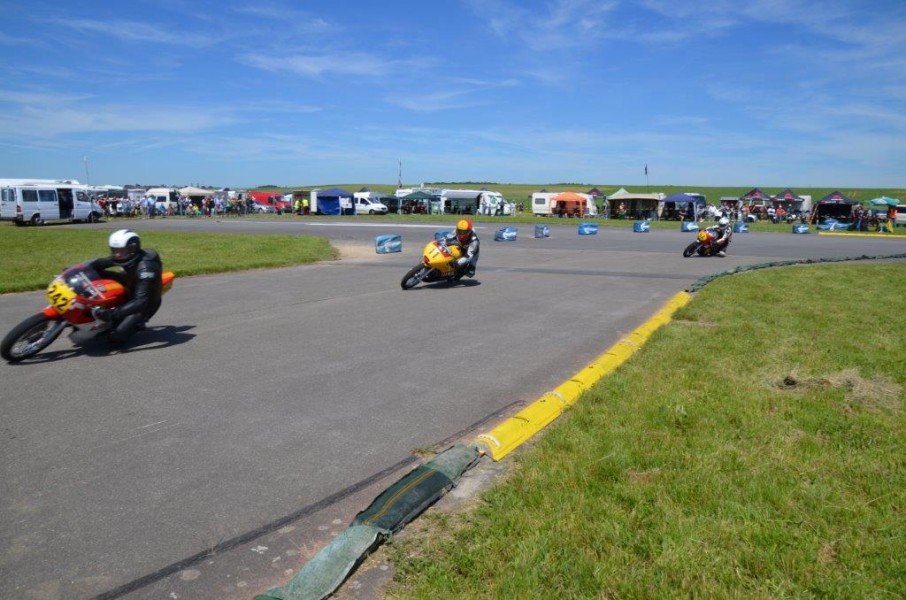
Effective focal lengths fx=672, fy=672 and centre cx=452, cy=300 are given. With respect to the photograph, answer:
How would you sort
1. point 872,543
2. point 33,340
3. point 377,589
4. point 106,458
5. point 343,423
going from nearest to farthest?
point 377,589 < point 872,543 < point 106,458 < point 343,423 < point 33,340

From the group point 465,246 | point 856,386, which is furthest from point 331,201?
point 856,386

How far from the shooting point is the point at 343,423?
17.2 feet

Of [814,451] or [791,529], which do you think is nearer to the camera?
[791,529]

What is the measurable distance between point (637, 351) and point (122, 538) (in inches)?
225

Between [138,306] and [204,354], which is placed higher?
[138,306]

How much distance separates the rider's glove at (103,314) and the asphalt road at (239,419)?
0.40m

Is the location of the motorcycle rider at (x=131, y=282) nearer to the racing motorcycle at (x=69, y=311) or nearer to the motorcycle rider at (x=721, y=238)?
the racing motorcycle at (x=69, y=311)

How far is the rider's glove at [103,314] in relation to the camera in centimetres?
746

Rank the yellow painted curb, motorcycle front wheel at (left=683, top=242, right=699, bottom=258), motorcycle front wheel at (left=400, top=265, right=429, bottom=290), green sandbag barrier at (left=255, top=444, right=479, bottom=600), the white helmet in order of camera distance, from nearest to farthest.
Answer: green sandbag barrier at (left=255, top=444, right=479, bottom=600) → the yellow painted curb → the white helmet → motorcycle front wheel at (left=400, top=265, right=429, bottom=290) → motorcycle front wheel at (left=683, top=242, right=699, bottom=258)

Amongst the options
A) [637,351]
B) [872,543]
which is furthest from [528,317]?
[872,543]

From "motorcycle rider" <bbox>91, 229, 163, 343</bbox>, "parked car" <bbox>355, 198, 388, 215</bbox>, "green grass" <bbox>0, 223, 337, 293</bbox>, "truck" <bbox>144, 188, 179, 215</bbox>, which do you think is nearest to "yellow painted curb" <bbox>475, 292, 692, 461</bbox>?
"motorcycle rider" <bbox>91, 229, 163, 343</bbox>

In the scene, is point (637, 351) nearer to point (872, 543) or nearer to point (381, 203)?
point (872, 543)

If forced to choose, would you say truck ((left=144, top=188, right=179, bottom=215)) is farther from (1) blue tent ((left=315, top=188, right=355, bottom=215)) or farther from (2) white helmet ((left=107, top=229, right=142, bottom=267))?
(2) white helmet ((left=107, top=229, right=142, bottom=267))

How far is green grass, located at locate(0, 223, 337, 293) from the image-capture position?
14.9 metres
